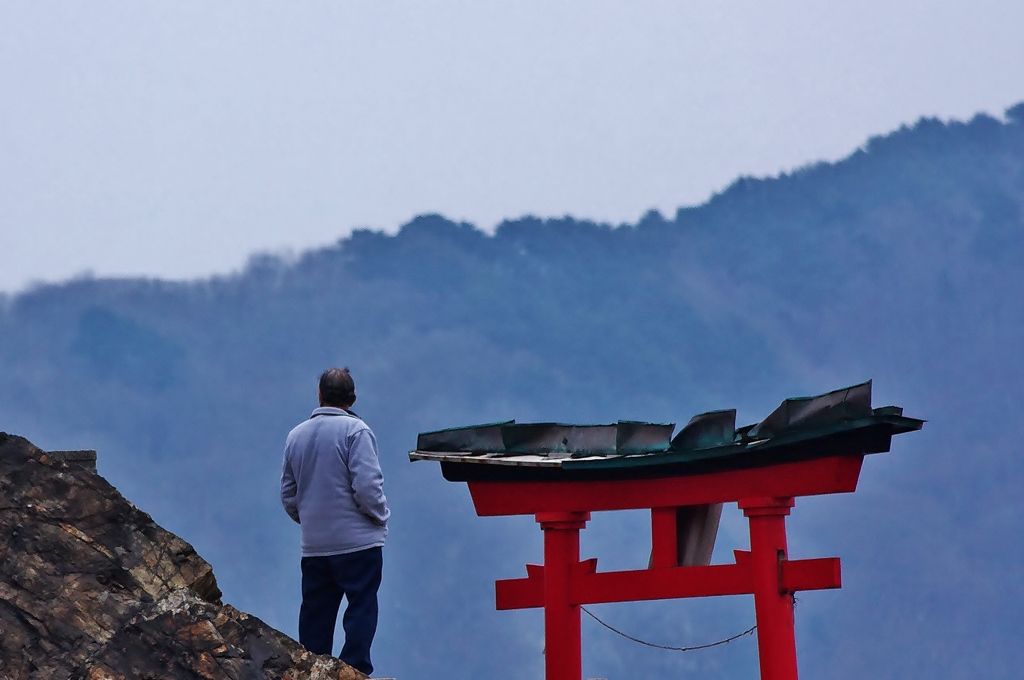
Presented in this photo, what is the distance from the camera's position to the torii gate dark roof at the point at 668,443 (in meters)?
4.20

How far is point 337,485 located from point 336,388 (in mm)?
294

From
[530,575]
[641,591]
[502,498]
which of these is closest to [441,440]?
[502,498]

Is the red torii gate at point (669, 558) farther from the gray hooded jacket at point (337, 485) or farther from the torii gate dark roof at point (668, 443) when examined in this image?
the gray hooded jacket at point (337, 485)

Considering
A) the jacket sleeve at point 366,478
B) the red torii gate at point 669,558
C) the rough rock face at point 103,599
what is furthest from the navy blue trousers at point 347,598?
the red torii gate at point 669,558

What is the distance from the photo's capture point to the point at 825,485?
4301 mm

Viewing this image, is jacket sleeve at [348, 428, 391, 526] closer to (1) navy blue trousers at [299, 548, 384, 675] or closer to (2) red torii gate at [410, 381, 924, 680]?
(1) navy blue trousers at [299, 548, 384, 675]

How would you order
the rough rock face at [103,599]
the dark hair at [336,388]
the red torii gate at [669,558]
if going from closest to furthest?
the rough rock face at [103,599]
the dark hair at [336,388]
the red torii gate at [669,558]

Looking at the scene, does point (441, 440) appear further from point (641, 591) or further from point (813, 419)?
point (813, 419)

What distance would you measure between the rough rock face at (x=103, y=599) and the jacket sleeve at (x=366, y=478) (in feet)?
2.74

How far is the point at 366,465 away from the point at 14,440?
44.3 inches

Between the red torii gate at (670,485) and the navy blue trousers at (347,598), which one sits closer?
the navy blue trousers at (347,598)

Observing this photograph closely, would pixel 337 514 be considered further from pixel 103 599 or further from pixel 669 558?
pixel 669 558

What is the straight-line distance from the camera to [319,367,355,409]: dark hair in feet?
12.0

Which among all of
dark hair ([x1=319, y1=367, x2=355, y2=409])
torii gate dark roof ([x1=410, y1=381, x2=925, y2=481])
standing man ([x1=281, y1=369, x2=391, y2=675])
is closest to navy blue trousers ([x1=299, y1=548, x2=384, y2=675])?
standing man ([x1=281, y1=369, x2=391, y2=675])
